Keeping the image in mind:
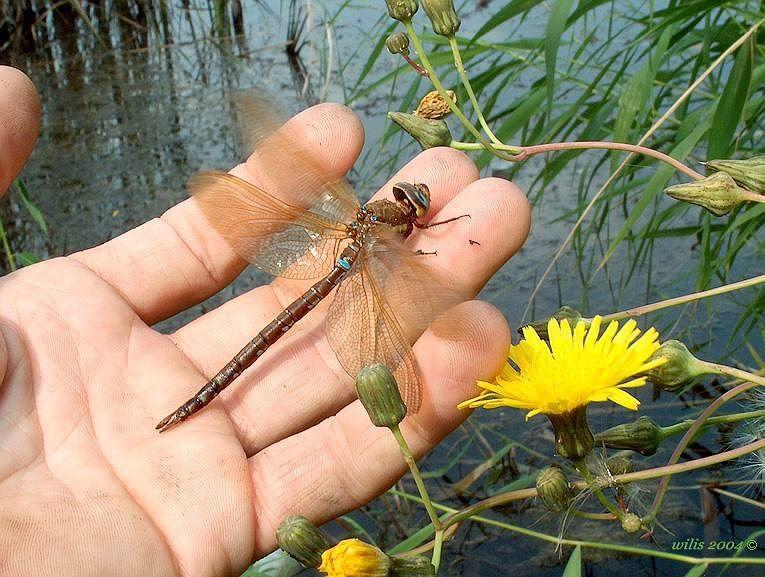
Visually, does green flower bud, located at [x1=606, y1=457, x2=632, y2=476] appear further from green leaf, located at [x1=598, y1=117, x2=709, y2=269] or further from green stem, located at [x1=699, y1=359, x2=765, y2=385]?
green leaf, located at [x1=598, y1=117, x2=709, y2=269]

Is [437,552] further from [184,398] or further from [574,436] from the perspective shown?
[184,398]

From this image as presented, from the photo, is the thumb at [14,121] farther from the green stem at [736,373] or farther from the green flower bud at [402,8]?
the green stem at [736,373]

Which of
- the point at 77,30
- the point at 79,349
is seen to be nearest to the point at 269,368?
the point at 79,349

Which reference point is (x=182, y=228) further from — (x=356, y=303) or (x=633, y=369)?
(x=633, y=369)

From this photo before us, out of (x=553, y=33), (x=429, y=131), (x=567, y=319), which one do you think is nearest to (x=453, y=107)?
(x=429, y=131)

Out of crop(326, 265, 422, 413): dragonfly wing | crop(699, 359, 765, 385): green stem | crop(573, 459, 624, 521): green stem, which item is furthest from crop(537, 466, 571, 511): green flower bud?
crop(326, 265, 422, 413): dragonfly wing
